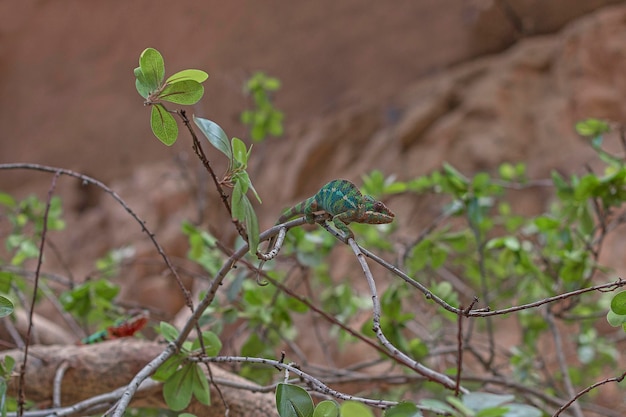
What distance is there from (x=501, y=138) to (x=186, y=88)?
7.31 ft

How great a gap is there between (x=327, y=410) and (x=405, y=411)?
95 millimetres

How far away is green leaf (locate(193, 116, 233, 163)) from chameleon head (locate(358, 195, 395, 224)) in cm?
24

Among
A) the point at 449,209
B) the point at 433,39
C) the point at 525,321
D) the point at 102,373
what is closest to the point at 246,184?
the point at 102,373

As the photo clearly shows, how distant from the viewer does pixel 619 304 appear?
723 millimetres

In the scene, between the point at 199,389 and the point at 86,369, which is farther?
the point at 86,369

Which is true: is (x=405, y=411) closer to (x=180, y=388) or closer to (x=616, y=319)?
(x=616, y=319)

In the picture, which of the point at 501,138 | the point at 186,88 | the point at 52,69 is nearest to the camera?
the point at 186,88

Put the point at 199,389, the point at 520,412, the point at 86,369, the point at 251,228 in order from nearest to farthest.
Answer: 1. the point at 520,412
2. the point at 251,228
3. the point at 199,389
4. the point at 86,369

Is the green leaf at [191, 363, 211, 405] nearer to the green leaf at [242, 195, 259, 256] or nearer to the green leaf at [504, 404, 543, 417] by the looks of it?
the green leaf at [242, 195, 259, 256]

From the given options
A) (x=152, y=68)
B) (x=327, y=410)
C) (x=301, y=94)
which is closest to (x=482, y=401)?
(x=327, y=410)

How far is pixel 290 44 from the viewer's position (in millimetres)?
3320

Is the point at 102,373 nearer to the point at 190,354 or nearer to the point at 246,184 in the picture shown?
the point at 190,354

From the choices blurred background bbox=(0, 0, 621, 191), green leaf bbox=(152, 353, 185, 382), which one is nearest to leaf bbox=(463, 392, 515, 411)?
green leaf bbox=(152, 353, 185, 382)

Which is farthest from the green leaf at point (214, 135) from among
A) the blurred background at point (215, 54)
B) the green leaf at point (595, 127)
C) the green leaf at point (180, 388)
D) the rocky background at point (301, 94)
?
the blurred background at point (215, 54)
